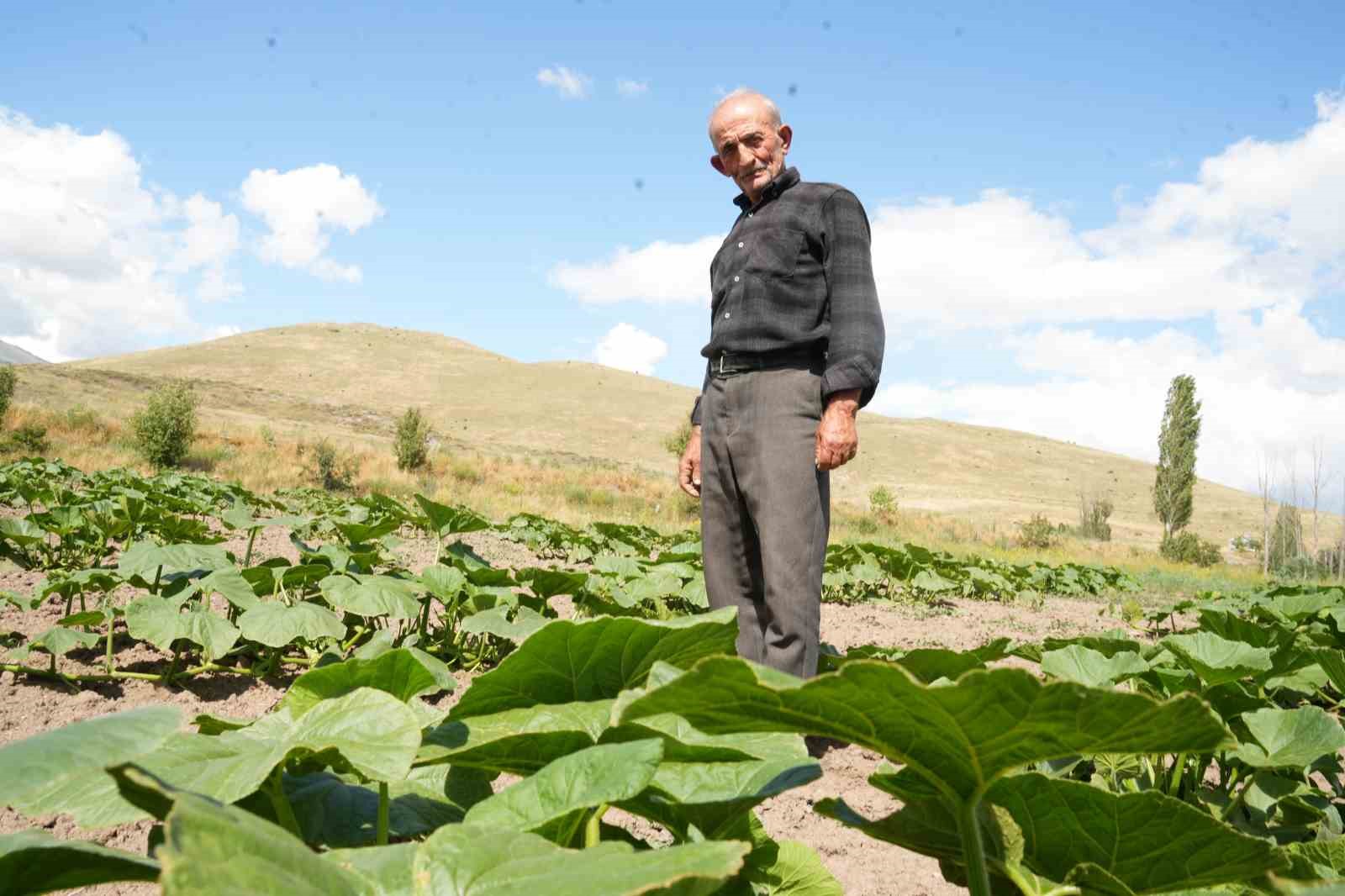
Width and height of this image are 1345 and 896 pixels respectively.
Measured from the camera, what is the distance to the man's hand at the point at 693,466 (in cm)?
339

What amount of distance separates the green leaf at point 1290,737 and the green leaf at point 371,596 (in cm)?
239

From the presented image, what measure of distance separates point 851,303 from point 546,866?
8.56ft

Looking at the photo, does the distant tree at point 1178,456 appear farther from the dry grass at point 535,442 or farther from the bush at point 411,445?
the bush at point 411,445

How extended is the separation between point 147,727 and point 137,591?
4.85 m

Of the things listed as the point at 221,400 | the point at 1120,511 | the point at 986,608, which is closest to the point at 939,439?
the point at 1120,511

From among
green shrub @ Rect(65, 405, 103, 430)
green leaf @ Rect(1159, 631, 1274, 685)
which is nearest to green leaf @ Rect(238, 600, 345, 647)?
green leaf @ Rect(1159, 631, 1274, 685)

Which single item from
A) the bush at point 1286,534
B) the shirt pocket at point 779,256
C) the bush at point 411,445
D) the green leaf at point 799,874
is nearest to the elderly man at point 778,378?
the shirt pocket at point 779,256

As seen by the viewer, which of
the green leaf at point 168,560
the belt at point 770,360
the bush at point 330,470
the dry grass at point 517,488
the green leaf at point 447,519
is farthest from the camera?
the bush at point 330,470

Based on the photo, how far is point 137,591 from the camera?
4.58 meters

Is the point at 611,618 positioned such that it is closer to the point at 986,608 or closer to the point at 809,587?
A: the point at 809,587

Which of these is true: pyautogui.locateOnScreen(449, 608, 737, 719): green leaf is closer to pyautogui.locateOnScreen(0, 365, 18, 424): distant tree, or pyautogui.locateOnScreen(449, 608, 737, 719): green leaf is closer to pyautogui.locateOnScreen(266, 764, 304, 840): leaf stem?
Result: pyautogui.locateOnScreen(266, 764, 304, 840): leaf stem

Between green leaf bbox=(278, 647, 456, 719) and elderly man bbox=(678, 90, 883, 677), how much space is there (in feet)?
6.86

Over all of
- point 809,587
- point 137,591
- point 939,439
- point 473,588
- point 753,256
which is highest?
point 939,439

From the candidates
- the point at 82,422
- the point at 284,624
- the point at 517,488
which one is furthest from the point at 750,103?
the point at 82,422
